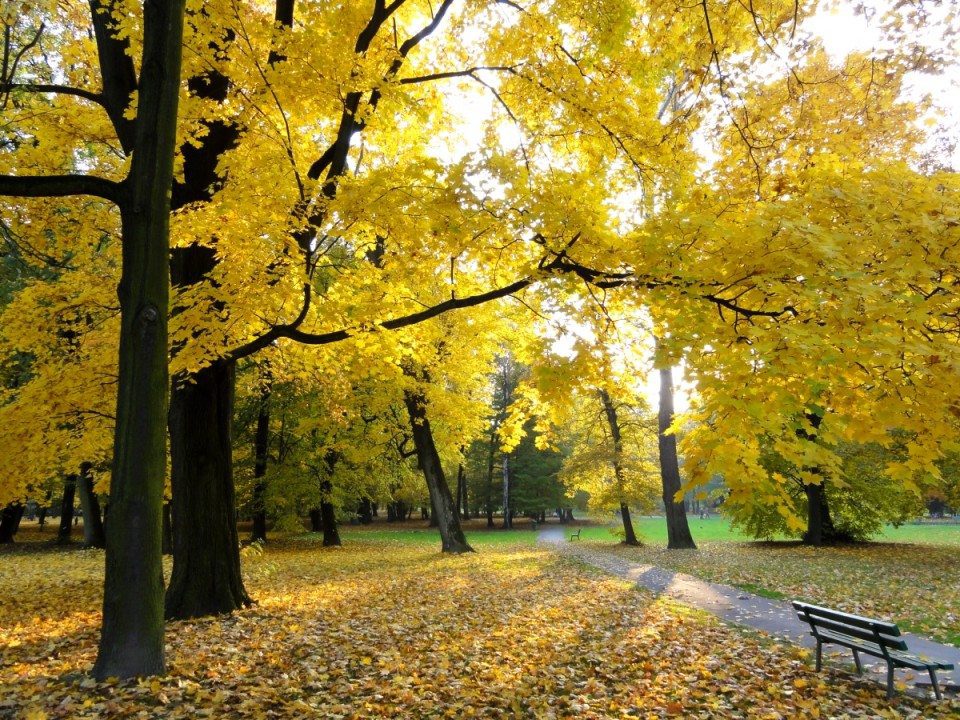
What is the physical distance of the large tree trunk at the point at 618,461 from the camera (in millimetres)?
23062

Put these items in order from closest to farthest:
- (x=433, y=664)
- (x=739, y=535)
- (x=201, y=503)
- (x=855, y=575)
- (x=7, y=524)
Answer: (x=433, y=664), (x=201, y=503), (x=855, y=575), (x=7, y=524), (x=739, y=535)

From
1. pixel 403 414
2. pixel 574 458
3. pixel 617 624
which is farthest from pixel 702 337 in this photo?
pixel 403 414

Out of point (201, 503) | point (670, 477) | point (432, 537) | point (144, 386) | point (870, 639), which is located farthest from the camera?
point (432, 537)

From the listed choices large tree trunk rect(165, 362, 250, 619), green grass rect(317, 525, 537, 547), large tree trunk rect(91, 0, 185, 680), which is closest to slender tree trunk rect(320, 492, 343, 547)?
green grass rect(317, 525, 537, 547)

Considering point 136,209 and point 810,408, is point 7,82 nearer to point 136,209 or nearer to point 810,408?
point 136,209

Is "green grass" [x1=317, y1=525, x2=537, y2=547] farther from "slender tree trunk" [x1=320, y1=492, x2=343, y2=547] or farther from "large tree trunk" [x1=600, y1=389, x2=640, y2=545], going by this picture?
"large tree trunk" [x1=600, y1=389, x2=640, y2=545]

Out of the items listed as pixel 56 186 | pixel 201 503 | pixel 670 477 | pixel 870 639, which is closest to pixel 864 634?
pixel 870 639

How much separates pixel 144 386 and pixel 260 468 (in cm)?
2054

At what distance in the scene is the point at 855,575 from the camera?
13156 millimetres

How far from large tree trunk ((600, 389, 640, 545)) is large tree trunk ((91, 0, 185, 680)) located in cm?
1899

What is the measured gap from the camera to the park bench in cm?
504

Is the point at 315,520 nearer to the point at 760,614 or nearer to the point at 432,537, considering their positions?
the point at 432,537

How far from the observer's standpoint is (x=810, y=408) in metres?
4.55

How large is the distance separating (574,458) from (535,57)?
18.4 meters
